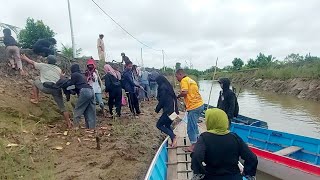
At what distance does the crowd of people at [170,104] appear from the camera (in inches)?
125

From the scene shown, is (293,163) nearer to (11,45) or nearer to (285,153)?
(285,153)

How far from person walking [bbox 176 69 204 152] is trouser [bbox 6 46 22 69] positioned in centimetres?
451

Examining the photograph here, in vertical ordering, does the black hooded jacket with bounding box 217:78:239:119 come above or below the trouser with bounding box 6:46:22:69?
below

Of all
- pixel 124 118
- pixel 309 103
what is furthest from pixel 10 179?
pixel 309 103

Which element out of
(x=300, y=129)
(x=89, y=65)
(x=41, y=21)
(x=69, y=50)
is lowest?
(x=300, y=129)

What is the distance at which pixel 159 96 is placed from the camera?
6.74 m

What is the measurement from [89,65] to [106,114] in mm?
2127

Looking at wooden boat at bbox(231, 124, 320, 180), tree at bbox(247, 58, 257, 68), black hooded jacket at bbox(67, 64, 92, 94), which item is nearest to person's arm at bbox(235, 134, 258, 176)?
wooden boat at bbox(231, 124, 320, 180)

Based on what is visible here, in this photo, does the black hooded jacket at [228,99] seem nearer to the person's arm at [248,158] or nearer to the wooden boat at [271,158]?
the wooden boat at [271,158]

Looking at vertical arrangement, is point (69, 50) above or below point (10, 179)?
above

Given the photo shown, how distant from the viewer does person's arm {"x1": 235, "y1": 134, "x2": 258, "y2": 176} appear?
3.27 metres

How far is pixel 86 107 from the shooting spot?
7.06 m

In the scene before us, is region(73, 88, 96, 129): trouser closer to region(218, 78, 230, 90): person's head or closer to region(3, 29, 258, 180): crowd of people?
region(3, 29, 258, 180): crowd of people

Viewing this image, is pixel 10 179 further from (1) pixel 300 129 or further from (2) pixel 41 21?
(1) pixel 300 129
